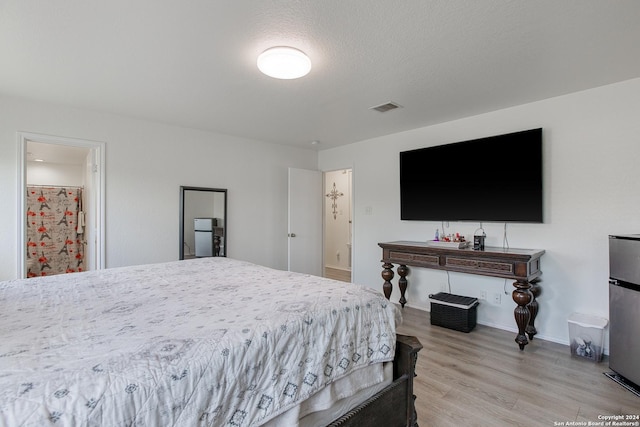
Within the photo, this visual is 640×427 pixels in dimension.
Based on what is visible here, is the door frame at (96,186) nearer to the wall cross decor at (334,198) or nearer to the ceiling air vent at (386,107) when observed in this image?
the ceiling air vent at (386,107)

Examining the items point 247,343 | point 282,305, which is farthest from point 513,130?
point 247,343

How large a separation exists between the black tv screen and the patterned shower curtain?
5.37 meters

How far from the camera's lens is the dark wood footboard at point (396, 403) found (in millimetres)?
1387

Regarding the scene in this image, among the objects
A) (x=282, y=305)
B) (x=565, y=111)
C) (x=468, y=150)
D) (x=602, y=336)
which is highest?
(x=565, y=111)

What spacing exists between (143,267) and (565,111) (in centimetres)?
392

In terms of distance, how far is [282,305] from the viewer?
1.47m

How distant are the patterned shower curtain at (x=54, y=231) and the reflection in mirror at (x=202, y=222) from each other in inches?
107

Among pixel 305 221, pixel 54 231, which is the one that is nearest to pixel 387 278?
pixel 305 221

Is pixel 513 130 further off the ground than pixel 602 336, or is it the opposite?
pixel 513 130

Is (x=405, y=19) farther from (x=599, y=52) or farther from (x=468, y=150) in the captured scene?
(x=468, y=150)

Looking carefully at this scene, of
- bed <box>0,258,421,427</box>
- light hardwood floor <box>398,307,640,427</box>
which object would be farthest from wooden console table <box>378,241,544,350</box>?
bed <box>0,258,421,427</box>

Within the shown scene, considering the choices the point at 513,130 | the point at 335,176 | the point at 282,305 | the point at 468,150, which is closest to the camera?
the point at 282,305

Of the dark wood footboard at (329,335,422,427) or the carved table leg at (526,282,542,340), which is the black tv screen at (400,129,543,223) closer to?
the carved table leg at (526,282,542,340)

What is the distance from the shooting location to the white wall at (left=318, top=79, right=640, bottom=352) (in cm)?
264
